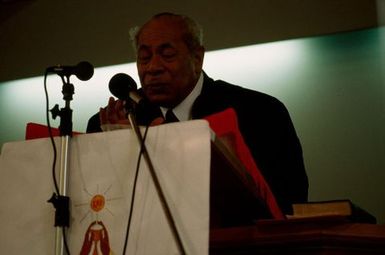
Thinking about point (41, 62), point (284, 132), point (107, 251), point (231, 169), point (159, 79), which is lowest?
point (107, 251)

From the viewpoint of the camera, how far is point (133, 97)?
43.6 inches

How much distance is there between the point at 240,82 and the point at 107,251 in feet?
5.88

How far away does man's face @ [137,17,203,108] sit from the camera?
2010mm

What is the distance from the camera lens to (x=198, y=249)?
0.91 meters

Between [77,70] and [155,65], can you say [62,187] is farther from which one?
[155,65]

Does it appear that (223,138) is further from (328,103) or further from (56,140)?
(328,103)

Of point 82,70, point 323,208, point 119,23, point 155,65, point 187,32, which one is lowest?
point 323,208

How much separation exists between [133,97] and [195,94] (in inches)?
41.3

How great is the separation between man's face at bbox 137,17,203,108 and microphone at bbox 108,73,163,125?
824mm

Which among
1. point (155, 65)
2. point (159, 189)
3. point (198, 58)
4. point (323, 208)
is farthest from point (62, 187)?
point (198, 58)

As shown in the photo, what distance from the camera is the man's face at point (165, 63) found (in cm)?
201

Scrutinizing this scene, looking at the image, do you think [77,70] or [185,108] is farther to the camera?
[185,108]

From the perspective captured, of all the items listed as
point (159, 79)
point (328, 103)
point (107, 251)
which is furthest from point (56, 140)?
point (328, 103)

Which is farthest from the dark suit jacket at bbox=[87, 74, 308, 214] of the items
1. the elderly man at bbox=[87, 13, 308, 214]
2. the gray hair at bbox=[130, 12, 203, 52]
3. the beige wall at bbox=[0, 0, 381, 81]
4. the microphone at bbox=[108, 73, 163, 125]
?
the microphone at bbox=[108, 73, 163, 125]
